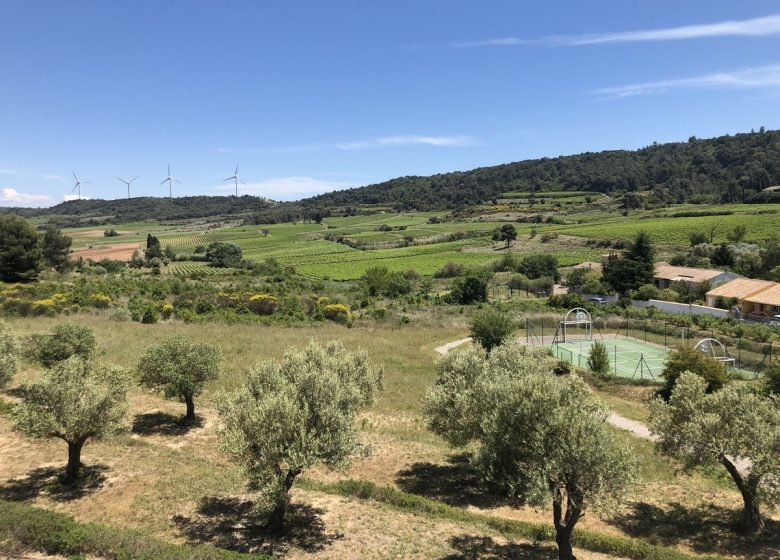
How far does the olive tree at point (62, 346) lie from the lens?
90.9 ft

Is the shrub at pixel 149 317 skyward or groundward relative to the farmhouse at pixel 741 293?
skyward

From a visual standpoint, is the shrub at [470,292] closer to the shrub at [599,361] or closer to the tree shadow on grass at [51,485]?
the shrub at [599,361]

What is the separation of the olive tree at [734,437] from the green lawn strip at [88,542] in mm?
14312

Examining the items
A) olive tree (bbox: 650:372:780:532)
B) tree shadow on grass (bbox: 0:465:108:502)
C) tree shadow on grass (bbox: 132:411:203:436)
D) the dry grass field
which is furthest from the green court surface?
tree shadow on grass (bbox: 0:465:108:502)

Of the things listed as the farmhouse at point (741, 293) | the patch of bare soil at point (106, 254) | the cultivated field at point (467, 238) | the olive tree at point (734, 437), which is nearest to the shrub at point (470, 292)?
the cultivated field at point (467, 238)

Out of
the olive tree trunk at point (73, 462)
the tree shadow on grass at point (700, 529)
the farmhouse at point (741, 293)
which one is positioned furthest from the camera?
the farmhouse at point (741, 293)

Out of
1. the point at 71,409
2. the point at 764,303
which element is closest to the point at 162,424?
the point at 71,409

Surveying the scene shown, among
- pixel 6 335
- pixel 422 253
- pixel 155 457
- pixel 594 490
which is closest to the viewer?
pixel 594 490

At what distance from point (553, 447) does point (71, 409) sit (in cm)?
1548

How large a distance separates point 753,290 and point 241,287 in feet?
228

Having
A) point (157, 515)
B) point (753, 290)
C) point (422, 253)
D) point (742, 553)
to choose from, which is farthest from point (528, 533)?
point (422, 253)

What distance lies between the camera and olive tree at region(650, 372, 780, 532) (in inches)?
614

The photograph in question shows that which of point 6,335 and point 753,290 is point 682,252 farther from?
point 6,335

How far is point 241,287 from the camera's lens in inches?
3051
